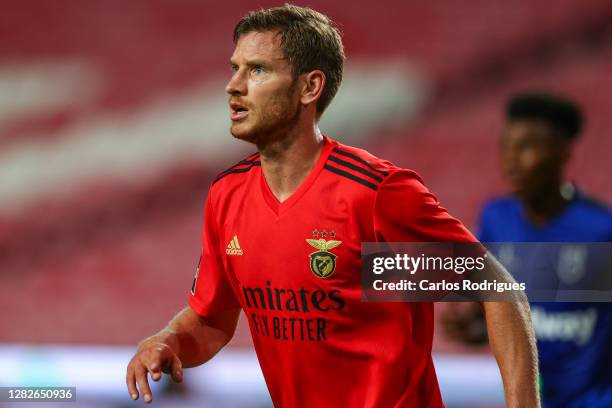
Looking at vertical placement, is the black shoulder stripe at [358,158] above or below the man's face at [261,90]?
below

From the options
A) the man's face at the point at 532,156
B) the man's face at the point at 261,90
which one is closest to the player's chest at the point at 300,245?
the man's face at the point at 261,90

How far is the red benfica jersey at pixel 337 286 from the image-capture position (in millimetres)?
2699

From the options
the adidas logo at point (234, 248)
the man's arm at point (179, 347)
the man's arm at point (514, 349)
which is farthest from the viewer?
the adidas logo at point (234, 248)

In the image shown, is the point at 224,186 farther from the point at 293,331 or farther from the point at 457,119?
the point at 457,119

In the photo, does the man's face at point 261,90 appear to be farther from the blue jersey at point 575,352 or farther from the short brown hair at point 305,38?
the blue jersey at point 575,352

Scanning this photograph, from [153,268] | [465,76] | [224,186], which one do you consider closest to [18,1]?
[153,268]

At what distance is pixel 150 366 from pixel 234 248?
432mm

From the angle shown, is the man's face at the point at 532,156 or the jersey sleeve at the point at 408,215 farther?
the man's face at the point at 532,156

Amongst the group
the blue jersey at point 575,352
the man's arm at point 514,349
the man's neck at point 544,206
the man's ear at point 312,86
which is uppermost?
the man's ear at point 312,86

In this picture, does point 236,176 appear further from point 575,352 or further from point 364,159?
point 575,352

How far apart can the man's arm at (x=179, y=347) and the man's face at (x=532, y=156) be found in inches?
70.7

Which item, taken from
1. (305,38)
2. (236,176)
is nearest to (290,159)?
(236,176)

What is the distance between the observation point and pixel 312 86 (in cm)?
290

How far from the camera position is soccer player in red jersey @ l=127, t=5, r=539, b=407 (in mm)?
2688
